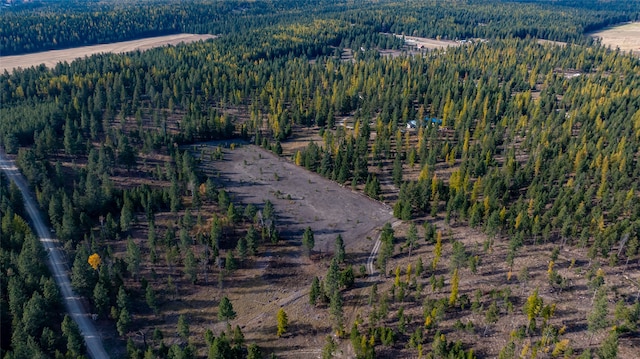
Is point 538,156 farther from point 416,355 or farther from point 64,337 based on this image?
point 64,337

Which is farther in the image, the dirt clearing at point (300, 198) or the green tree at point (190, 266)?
the dirt clearing at point (300, 198)

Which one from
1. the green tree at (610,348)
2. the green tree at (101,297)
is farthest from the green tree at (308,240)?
the green tree at (610,348)

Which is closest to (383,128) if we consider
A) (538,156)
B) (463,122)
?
(463,122)

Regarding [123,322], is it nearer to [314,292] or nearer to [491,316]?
[314,292]

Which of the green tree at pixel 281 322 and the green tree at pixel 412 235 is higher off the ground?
the green tree at pixel 412 235

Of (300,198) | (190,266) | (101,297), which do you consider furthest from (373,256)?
(101,297)

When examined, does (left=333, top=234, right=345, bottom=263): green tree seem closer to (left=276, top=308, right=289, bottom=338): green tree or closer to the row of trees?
(left=276, top=308, right=289, bottom=338): green tree

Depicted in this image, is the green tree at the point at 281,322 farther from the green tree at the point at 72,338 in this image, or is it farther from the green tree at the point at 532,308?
the green tree at the point at 532,308

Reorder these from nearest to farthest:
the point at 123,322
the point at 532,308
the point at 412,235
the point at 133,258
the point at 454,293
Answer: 1. the point at 123,322
2. the point at 532,308
3. the point at 454,293
4. the point at 133,258
5. the point at 412,235
